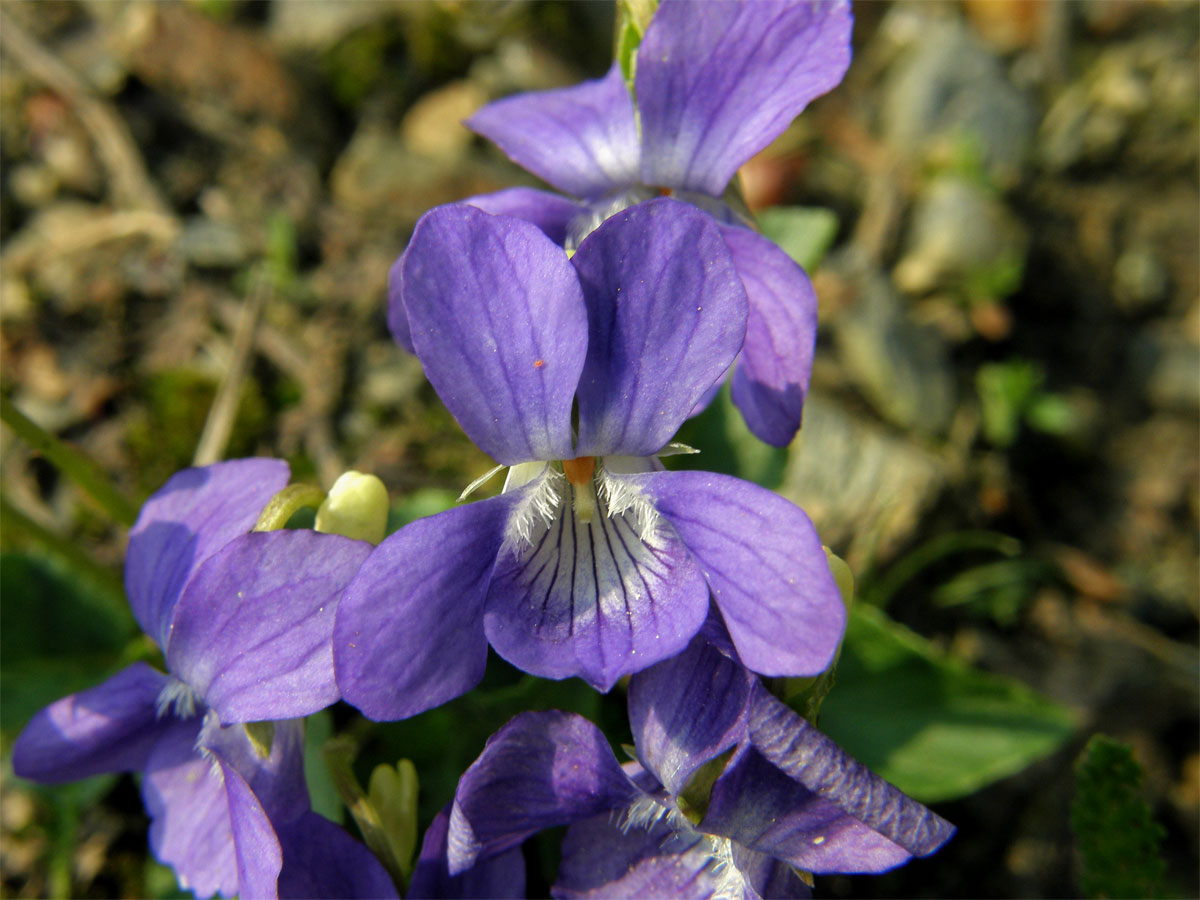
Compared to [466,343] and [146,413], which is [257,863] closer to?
[466,343]

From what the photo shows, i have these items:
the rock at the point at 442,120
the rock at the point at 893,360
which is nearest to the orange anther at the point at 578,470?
the rock at the point at 893,360

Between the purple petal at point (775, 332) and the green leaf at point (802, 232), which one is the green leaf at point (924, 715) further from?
the green leaf at point (802, 232)

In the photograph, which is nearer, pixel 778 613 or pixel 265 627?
pixel 778 613

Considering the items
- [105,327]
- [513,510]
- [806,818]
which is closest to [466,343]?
[513,510]

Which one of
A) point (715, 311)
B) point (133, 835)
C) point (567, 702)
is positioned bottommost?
point (133, 835)

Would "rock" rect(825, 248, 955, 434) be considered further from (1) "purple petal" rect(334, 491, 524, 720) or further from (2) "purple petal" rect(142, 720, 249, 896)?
(2) "purple petal" rect(142, 720, 249, 896)

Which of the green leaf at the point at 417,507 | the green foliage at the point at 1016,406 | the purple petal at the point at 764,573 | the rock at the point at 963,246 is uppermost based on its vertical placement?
the purple petal at the point at 764,573

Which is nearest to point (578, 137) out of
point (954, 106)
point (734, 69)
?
point (734, 69)
